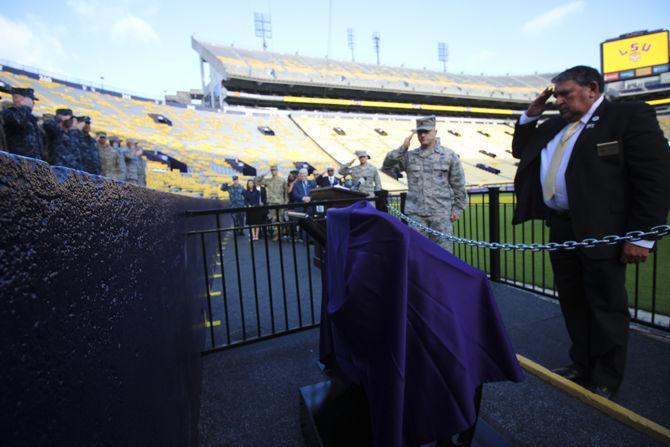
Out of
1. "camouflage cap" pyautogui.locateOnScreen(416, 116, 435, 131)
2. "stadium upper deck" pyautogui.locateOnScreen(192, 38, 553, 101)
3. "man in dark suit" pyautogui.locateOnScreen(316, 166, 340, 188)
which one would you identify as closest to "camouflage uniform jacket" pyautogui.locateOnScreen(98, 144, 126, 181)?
"man in dark suit" pyautogui.locateOnScreen(316, 166, 340, 188)

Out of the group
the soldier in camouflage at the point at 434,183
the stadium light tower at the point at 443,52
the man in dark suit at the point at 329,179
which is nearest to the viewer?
the soldier in camouflage at the point at 434,183

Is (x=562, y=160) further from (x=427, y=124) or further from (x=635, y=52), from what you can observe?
(x=635, y=52)

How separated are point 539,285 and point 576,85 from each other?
3078mm

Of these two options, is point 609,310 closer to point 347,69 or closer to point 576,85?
point 576,85

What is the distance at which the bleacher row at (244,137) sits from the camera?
21891 millimetres

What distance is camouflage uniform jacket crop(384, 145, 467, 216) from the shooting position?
4.31 meters

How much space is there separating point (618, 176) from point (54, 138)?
8794mm

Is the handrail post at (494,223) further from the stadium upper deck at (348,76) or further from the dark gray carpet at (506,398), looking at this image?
the stadium upper deck at (348,76)

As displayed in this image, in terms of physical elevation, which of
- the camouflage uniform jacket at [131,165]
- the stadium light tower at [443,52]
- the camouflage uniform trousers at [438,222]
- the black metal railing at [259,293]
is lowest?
the black metal railing at [259,293]

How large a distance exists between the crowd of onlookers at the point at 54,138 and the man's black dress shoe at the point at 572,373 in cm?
663

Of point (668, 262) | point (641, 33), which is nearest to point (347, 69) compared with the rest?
point (641, 33)

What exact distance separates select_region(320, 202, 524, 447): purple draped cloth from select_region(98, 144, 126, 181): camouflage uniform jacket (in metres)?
11.1

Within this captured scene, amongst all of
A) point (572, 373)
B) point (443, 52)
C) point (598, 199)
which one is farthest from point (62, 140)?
point (443, 52)

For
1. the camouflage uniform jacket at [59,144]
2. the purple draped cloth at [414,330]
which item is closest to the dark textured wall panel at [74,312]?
the purple draped cloth at [414,330]
